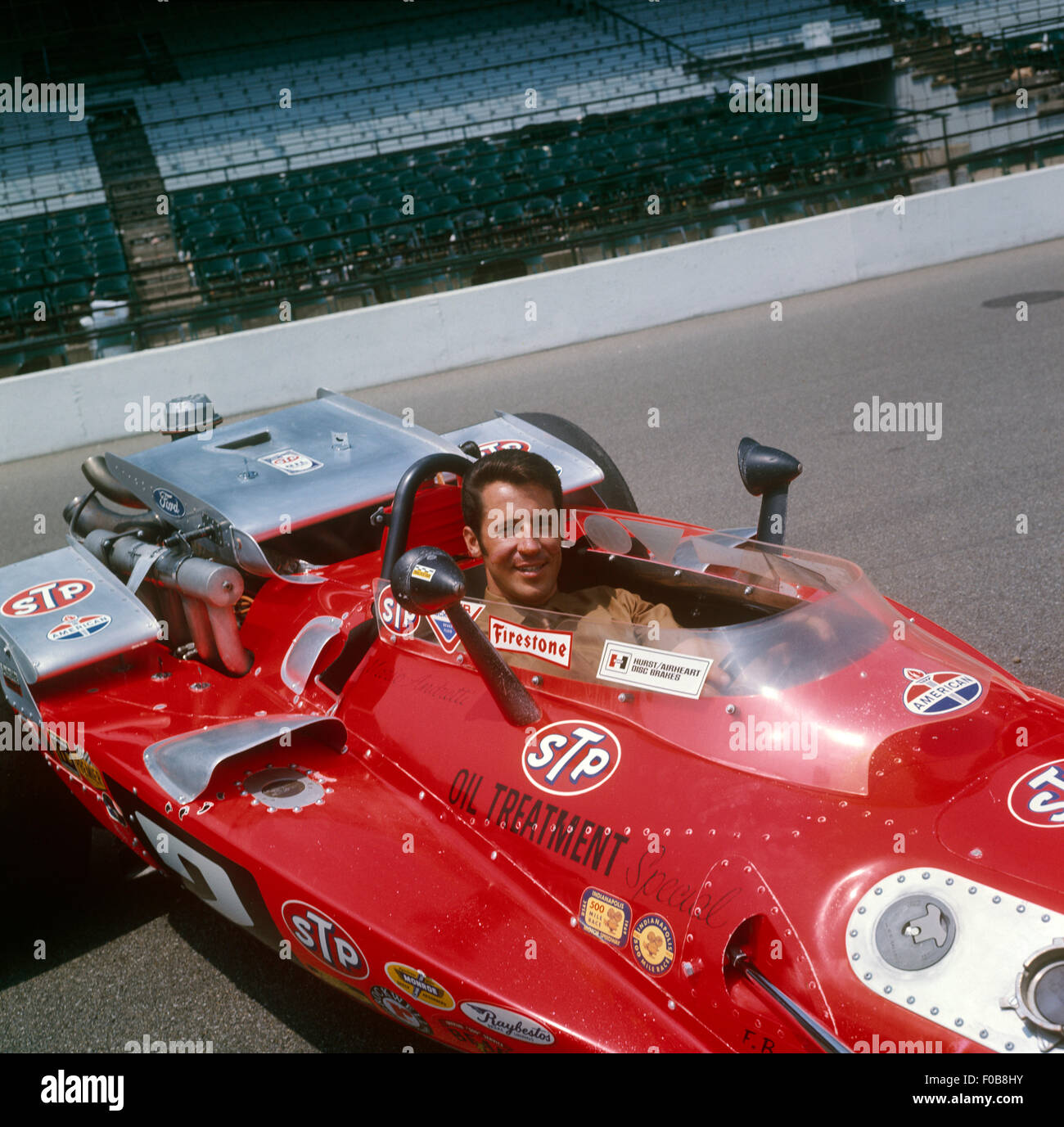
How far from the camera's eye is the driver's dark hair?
112 inches

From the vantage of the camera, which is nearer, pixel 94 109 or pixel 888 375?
pixel 888 375

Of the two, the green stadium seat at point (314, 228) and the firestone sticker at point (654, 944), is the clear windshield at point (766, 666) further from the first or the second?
the green stadium seat at point (314, 228)

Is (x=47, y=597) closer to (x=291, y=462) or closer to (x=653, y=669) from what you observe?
(x=291, y=462)

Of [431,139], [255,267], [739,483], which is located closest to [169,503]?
[739,483]

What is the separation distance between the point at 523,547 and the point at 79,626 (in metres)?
1.56

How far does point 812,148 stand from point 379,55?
9.68m

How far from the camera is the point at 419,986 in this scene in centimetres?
235

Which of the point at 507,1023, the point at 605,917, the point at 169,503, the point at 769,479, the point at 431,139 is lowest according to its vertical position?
the point at 507,1023

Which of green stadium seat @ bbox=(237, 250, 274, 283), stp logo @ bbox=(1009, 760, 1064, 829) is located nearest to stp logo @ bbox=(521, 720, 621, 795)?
stp logo @ bbox=(1009, 760, 1064, 829)

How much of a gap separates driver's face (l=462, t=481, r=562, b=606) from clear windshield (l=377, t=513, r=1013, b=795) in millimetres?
101

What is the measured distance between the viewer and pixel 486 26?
21.6 metres

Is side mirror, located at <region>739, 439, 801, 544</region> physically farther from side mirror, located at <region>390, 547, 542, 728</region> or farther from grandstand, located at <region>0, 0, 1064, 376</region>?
grandstand, located at <region>0, 0, 1064, 376</region>

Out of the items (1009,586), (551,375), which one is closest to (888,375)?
(551,375)
